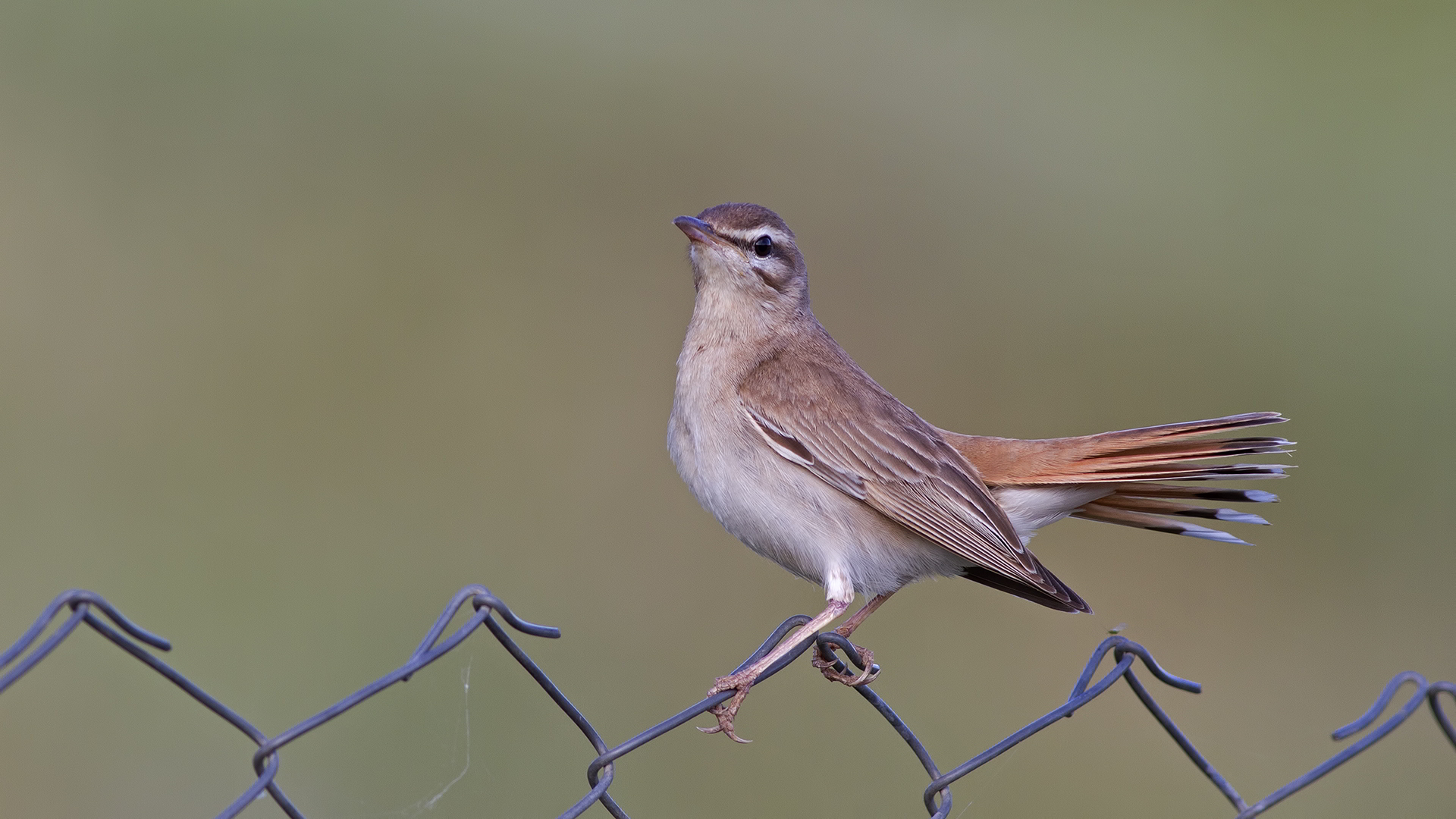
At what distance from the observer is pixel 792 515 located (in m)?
4.06

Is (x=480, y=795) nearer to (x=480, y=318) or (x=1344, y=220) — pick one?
(x=480, y=318)

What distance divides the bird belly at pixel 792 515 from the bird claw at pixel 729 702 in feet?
2.49

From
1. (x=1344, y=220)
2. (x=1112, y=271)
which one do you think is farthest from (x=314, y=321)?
(x=1344, y=220)

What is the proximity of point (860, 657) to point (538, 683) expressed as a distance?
3.63 feet

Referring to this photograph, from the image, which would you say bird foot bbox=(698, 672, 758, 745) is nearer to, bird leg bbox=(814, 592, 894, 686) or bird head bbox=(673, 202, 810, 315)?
bird leg bbox=(814, 592, 894, 686)

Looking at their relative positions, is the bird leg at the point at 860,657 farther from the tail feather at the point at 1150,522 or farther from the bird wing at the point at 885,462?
the tail feather at the point at 1150,522

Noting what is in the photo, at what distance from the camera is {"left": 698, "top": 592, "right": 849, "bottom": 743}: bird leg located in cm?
Result: 293

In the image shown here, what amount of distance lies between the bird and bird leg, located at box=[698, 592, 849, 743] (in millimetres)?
57

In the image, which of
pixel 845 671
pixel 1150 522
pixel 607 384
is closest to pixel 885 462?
pixel 845 671

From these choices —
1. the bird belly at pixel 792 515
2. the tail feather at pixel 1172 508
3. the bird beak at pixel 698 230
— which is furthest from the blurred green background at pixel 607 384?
the bird beak at pixel 698 230

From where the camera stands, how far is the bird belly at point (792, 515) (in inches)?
159

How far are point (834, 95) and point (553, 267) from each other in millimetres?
3895

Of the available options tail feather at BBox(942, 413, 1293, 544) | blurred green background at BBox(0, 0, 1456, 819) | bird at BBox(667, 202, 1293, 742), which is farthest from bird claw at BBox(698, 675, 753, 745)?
blurred green background at BBox(0, 0, 1456, 819)

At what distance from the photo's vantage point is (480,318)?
8.03m
